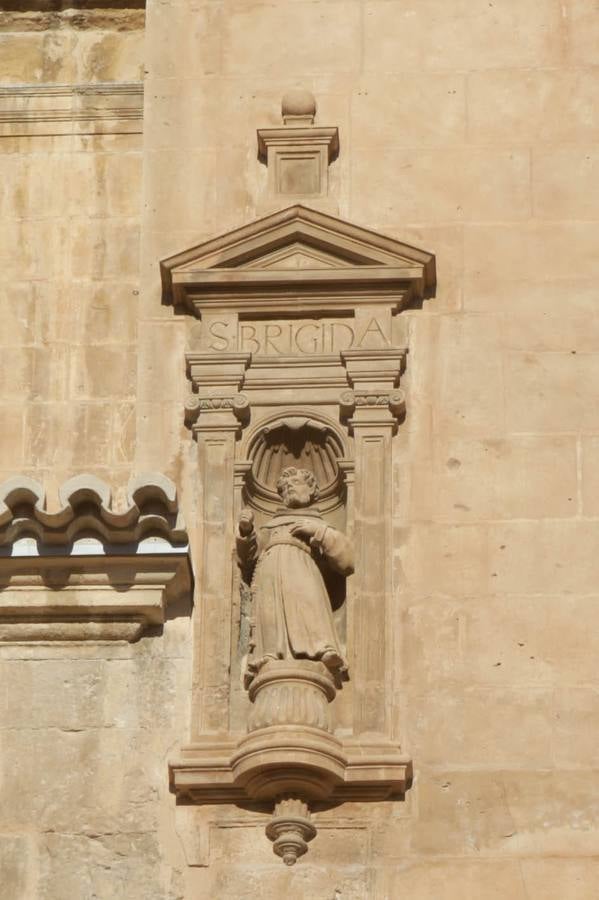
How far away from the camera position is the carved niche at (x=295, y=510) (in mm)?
16859

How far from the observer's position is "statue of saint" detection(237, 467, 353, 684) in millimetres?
17156

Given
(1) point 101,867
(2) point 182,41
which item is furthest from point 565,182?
(1) point 101,867

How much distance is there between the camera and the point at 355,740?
16984 millimetres

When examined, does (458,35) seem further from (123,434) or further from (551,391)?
(123,434)

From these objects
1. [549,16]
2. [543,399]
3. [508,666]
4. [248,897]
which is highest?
[549,16]

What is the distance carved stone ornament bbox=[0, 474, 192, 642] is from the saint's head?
68 cm

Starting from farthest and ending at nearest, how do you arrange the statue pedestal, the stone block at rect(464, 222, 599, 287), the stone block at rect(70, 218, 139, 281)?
the stone block at rect(70, 218, 139, 281)
the stone block at rect(464, 222, 599, 287)
the statue pedestal

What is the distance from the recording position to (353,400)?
17938 millimetres

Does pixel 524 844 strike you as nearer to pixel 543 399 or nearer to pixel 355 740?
pixel 355 740

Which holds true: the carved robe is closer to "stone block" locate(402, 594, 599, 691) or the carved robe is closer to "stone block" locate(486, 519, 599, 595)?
"stone block" locate(402, 594, 599, 691)

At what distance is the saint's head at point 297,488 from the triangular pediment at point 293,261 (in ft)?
3.28

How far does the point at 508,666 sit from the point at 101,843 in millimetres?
2040

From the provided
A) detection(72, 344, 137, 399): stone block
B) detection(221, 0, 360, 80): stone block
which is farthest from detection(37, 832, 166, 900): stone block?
detection(221, 0, 360, 80): stone block

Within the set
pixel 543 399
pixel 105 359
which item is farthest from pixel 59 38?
pixel 543 399
